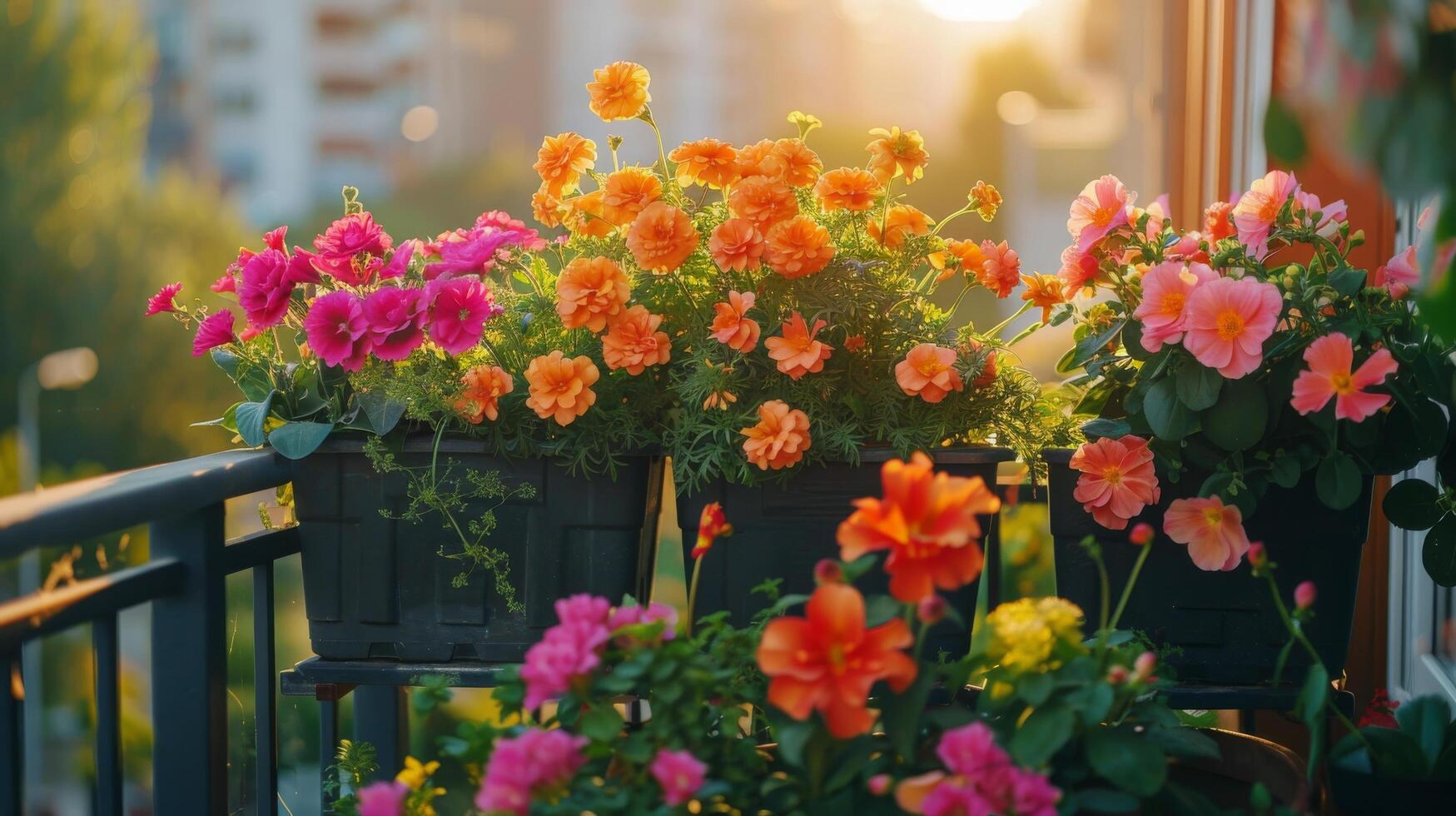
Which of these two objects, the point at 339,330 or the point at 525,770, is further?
the point at 339,330

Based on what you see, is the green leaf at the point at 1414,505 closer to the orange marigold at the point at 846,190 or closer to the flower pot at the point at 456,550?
the orange marigold at the point at 846,190

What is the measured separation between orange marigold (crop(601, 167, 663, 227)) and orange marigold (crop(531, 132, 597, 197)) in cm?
7

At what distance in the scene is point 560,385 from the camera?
993 millimetres

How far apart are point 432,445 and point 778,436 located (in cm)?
34

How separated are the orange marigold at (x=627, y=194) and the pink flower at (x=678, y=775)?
552 mm

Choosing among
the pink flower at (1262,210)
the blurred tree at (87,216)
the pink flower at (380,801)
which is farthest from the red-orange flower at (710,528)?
the blurred tree at (87,216)

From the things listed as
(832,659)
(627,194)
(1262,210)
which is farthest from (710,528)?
(1262,210)

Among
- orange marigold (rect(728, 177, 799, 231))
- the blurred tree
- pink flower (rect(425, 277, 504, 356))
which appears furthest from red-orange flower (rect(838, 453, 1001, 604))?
the blurred tree

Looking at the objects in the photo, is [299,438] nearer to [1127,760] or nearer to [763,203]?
[763,203]

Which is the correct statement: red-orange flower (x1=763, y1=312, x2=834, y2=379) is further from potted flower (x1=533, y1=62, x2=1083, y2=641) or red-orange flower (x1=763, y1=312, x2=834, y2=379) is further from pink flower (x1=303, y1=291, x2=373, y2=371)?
pink flower (x1=303, y1=291, x2=373, y2=371)

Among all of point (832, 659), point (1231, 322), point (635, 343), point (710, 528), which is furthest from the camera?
point (635, 343)

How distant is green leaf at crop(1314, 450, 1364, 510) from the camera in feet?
3.04

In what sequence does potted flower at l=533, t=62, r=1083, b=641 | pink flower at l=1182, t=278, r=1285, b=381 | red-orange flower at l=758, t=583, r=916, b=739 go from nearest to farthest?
red-orange flower at l=758, t=583, r=916, b=739 → pink flower at l=1182, t=278, r=1285, b=381 → potted flower at l=533, t=62, r=1083, b=641

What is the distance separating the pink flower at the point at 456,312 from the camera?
1.03 meters
